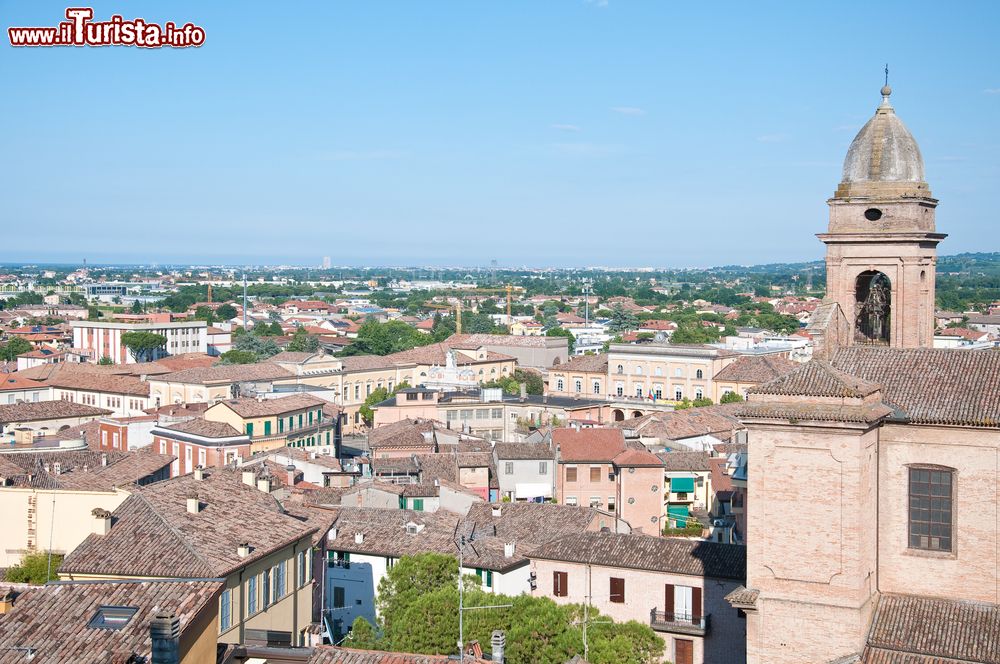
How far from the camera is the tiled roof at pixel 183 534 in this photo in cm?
1891

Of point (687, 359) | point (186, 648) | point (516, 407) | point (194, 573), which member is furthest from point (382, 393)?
point (186, 648)

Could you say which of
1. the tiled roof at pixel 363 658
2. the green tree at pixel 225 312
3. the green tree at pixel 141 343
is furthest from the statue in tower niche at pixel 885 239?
the green tree at pixel 225 312

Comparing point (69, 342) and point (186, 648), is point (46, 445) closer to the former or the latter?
point (186, 648)

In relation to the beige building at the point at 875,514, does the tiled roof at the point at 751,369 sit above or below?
below

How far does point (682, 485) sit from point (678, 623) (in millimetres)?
16253

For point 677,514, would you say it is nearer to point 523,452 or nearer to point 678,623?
point 523,452

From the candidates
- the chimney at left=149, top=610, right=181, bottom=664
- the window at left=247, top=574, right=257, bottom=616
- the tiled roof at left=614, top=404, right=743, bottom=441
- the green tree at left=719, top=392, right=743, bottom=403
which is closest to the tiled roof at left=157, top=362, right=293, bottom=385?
the tiled roof at left=614, top=404, right=743, bottom=441

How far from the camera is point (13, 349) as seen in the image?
3848 inches

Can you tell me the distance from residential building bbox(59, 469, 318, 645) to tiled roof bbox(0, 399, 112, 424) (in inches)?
1298

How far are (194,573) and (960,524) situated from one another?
35.8 feet

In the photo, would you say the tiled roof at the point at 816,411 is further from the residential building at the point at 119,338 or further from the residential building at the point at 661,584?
the residential building at the point at 119,338

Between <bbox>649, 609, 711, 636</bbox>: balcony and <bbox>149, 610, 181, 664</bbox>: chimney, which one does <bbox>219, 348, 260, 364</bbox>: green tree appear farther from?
<bbox>149, 610, 181, 664</bbox>: chimney

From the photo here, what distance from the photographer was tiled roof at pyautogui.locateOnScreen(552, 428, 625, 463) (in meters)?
40.4

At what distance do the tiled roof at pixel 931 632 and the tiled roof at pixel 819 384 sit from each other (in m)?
3.12
